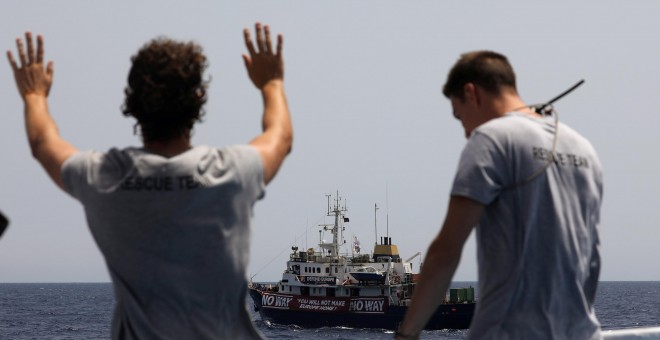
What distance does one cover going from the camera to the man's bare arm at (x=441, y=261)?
8.63 feet

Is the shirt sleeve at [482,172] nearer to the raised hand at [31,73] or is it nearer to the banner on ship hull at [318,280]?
the raised hand at [31,73]

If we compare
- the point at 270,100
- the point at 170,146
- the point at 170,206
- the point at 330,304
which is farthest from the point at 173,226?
the point at 330,304

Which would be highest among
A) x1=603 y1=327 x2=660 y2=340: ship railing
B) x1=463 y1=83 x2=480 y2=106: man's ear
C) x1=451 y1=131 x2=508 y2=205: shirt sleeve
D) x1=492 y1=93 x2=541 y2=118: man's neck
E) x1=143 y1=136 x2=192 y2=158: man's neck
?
x1=463 y1=83 x2=480 y2=106: man's ear

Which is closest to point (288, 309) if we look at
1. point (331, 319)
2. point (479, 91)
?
point (331, 319)

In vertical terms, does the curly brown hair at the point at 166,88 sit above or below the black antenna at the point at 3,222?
above

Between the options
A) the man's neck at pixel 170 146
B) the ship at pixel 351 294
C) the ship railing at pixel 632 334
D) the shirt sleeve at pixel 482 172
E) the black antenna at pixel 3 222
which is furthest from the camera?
the ship at pixel 351 294

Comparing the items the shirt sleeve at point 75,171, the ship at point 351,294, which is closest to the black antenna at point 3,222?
the shirt sleeve at point 75,171

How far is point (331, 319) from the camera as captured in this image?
6184cm

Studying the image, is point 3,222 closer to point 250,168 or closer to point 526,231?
point 250,168

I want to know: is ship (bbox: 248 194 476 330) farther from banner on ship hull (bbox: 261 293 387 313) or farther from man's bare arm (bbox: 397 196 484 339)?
man's bare arm (bbox: 397 196 484 339)

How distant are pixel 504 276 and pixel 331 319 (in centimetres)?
5985

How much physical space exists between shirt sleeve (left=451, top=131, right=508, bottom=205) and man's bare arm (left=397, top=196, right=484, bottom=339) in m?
0.03

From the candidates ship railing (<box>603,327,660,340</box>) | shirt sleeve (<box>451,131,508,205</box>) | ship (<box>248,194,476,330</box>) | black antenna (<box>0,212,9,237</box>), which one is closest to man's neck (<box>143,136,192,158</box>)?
black antenna (<box>0,212,9,237</box>)

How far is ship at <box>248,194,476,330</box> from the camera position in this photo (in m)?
60.0
